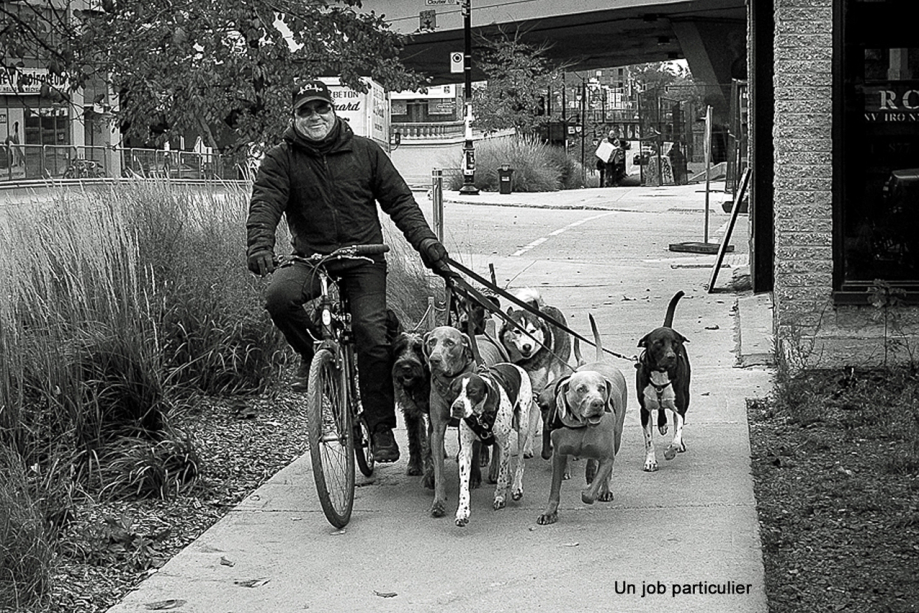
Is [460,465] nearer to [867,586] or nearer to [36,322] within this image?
[867,586]

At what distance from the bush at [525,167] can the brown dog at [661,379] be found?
30.1 m

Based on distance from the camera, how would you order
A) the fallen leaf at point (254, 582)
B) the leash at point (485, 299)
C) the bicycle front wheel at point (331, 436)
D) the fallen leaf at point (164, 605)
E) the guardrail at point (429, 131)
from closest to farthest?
the fallen leaf at point (164, 605)
the fallen leaf at point (254, 582)
the bicycle front wheel at point (331, 436)
the leash at point (485, 299)
the guardrail at point (429, 131)

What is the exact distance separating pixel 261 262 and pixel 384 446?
1219 millimetres

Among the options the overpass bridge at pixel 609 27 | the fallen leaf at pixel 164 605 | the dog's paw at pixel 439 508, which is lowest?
the fallen leaf at pixel 164 605

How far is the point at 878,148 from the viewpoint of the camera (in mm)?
9148

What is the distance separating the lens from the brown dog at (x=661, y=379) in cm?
721

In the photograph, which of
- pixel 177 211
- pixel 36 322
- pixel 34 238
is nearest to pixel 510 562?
pixel 36 322

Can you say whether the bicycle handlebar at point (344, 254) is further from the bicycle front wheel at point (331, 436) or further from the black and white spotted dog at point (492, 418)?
the black and white spotted dog at point (492, 418)

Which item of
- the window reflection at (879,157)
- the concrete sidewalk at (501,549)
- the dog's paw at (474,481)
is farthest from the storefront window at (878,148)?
the dog's paw at (474,481)

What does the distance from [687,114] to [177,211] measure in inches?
1238

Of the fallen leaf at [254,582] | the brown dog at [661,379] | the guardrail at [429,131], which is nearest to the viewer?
the fallen leaf at [254,582]

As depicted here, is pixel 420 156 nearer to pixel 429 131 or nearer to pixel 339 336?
pixel 429 131

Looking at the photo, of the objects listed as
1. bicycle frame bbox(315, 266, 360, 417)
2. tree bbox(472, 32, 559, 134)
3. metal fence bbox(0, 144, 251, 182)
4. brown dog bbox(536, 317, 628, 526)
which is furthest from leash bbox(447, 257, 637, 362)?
tree bbox(472, 32, 559, 134)

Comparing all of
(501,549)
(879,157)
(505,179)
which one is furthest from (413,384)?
(505,179)
